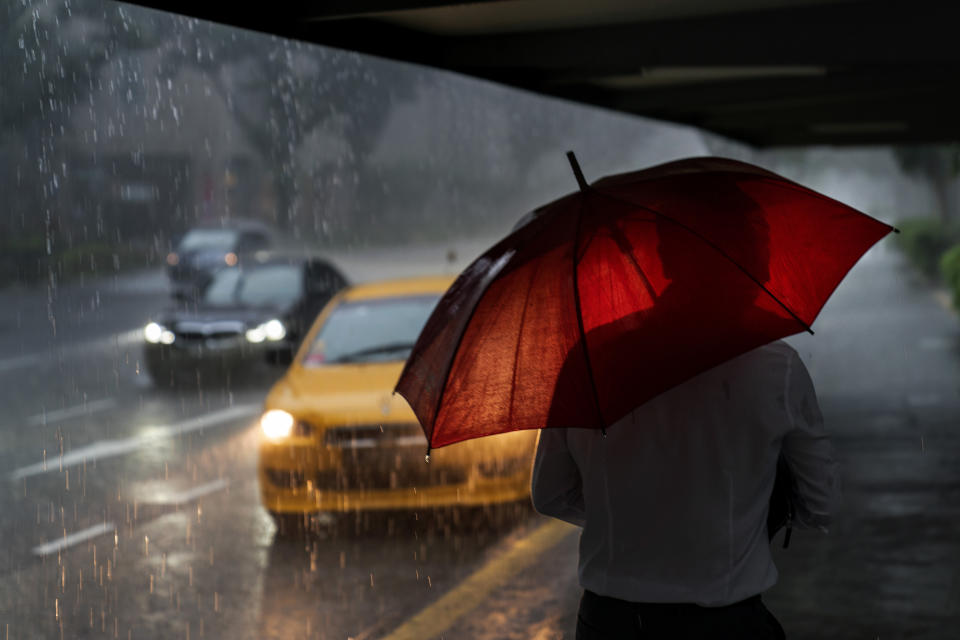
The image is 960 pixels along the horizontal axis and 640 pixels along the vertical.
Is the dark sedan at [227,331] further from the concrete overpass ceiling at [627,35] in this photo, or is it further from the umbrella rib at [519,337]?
the umbrella rib at [519,337]

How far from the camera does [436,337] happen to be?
2.78 m

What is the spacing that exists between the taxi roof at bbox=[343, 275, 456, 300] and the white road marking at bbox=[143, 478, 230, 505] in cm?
169

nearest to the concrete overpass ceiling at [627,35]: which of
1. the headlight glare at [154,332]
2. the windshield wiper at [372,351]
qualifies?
the windshield wiper at [372,351]

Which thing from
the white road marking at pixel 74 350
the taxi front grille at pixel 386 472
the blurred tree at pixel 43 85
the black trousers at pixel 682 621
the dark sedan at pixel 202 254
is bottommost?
the black trousers at pixel 682 621

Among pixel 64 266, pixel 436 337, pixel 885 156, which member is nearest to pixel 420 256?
pixel 64 266

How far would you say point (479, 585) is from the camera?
6.25 meters

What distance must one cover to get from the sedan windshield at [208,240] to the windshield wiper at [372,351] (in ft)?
79.4

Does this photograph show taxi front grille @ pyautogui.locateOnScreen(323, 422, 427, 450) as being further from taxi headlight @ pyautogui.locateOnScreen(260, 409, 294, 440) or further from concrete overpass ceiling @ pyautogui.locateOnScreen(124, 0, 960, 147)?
concrete overpass ceiling @ pyautogui.locateOnScreen(124, 0, 960, 147)

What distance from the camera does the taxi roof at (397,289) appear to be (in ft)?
30.0

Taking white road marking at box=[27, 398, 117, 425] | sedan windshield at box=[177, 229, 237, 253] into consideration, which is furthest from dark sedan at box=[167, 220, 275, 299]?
white road marking at box=[27, 398, 117, 425]

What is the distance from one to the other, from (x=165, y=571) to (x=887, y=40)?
4811 millimetres

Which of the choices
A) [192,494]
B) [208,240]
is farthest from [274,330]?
[208,240]

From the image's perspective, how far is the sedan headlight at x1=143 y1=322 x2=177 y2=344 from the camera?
Result: 14.9 meters

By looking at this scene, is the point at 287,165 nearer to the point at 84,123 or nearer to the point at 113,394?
the point at 84,123
